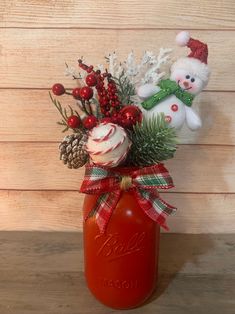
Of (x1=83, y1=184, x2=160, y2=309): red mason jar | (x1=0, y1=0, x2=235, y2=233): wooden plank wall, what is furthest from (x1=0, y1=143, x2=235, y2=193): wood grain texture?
(x1=83, y1=184, x2=160, y2=309): red mason jar

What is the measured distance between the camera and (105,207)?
666 millimetres

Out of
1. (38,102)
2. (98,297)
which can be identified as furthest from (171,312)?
(38,102)

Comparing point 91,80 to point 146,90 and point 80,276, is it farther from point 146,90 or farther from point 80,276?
point 80,276

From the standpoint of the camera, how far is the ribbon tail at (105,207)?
66 cm

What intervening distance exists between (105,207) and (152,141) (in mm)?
137

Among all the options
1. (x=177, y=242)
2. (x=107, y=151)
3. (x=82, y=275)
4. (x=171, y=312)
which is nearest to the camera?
(x=107, y=151)

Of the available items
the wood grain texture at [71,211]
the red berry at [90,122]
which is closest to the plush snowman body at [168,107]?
the red berry at [90,122]

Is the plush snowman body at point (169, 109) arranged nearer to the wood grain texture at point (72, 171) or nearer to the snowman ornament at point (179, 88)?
the snowman ornament at point (179, 88)

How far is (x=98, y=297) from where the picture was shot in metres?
0.74

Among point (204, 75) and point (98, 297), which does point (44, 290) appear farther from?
point (204, 75)

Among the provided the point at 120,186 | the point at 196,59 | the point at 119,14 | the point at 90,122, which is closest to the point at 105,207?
the point at 120,186

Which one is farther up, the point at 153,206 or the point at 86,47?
the point at 86,47

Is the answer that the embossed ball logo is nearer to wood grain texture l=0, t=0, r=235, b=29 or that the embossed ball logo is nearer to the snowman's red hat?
the snowman's red hat

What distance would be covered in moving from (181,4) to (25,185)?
547mm
